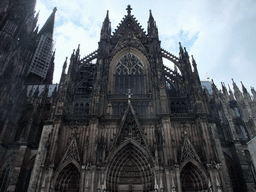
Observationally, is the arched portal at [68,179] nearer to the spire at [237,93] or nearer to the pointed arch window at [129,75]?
the pointed arch window at [129,75]

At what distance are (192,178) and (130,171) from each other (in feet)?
16.7

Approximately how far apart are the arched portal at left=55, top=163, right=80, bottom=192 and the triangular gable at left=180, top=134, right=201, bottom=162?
28.5 feet

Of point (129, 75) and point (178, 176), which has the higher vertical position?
point (129, 75)

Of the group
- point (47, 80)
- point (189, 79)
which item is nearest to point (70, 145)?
point (189, 79)

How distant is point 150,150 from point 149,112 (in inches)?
160

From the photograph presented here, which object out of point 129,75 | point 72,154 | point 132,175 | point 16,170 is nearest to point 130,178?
point 132,175

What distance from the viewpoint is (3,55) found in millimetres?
28359

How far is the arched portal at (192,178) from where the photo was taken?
14945 mm

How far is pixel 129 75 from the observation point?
71.8ft

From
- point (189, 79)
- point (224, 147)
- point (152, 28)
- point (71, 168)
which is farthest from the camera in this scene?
point (152, 28)

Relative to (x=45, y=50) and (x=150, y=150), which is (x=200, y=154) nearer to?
(x=150, y=150)

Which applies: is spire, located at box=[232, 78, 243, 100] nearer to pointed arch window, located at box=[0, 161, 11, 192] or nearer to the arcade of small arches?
the arcade of small arches

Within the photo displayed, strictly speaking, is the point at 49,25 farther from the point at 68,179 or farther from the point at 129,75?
the point at 68,179

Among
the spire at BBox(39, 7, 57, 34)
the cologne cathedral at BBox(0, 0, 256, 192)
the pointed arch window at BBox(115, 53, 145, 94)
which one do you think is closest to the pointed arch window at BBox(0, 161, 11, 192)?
the cologne cathedral at BBox(0, 0, 256, 192)
